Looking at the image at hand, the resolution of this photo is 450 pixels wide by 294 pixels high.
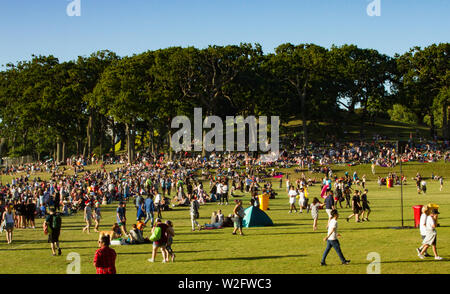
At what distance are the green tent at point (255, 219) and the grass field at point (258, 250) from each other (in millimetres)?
581

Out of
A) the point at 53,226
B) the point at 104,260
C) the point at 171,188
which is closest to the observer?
the point at 104,260

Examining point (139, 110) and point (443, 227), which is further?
point (139, 110)

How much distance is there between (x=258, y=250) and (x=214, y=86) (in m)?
51.0

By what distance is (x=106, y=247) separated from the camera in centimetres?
1079

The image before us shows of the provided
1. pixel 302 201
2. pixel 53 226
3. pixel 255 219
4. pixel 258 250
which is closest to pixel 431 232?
pixel 258 250

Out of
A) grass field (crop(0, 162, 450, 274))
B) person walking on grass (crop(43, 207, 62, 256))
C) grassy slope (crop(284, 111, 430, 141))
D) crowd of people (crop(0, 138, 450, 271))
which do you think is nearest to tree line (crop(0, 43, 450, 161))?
grassy slope (crop(284, 111, 430, 141))

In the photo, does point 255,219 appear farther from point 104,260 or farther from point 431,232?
point 104,260

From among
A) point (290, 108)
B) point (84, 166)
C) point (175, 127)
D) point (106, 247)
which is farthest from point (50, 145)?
point (106, 247)

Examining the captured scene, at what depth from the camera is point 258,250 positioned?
16.6 m

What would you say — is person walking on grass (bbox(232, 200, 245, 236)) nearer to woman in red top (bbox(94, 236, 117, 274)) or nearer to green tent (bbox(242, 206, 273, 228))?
green tent (bbox(242, 206, 273, 228))

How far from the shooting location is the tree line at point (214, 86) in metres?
64.8

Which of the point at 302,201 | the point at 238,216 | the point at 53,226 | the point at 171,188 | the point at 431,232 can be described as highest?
the point at 431,232
